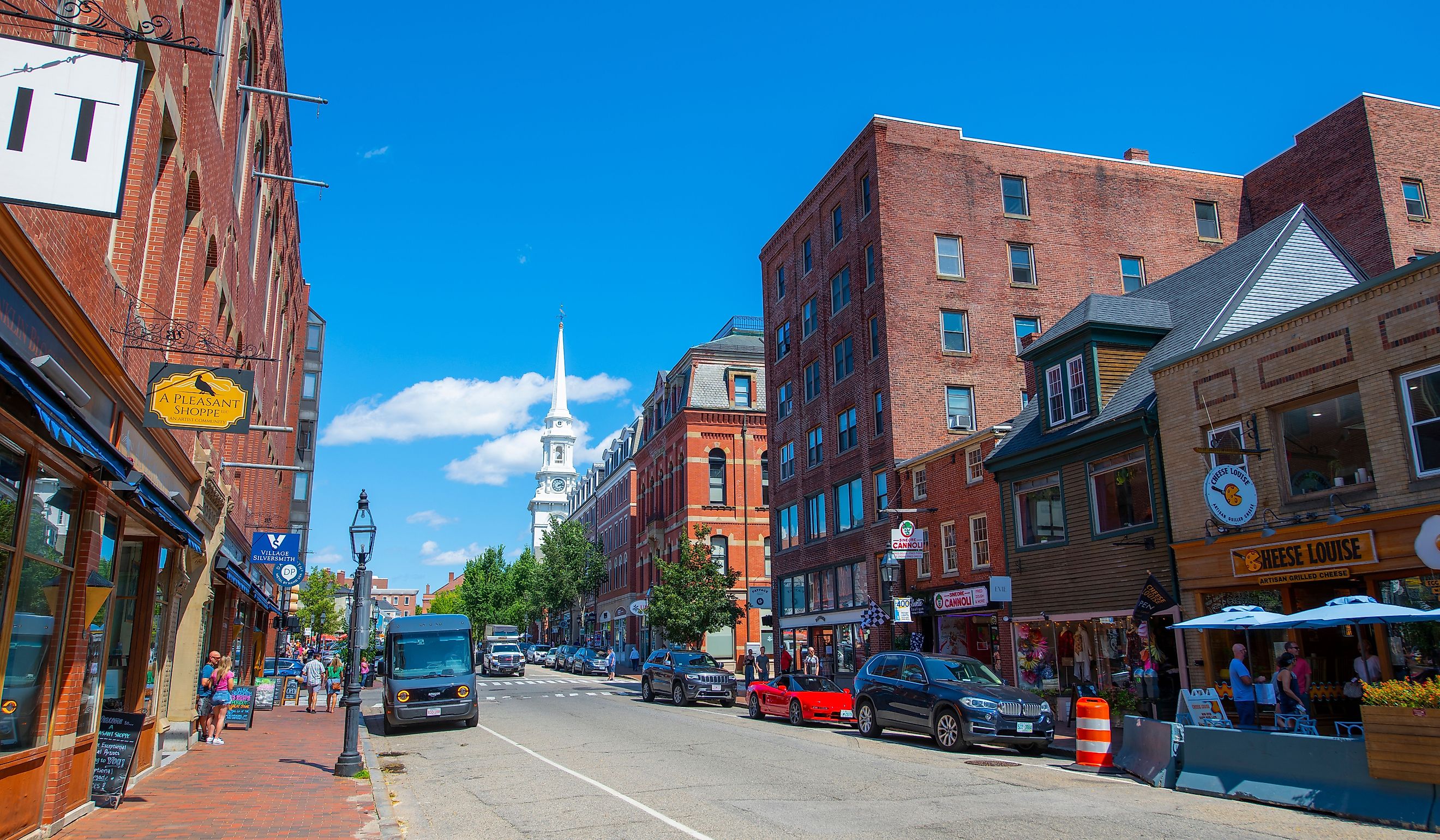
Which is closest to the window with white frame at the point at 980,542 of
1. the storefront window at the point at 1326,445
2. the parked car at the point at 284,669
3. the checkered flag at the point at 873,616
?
the checkered flag at the point at 873,616

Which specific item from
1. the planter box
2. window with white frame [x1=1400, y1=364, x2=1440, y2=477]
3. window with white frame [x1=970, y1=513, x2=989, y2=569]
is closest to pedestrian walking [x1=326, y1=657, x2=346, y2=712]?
window with white frame [x1=970, y1=513, x2=989, y2=569]

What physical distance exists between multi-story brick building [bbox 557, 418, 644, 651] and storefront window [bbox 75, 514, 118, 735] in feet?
162

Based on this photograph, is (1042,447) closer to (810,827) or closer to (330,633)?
(810,827)

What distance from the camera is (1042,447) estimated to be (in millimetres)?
22969

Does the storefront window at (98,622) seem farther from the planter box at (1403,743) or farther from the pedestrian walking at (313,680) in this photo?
the pedestrian walking at (313,680)

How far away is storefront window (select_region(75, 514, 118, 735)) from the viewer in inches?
398

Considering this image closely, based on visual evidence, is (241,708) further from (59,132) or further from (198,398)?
(59,132)

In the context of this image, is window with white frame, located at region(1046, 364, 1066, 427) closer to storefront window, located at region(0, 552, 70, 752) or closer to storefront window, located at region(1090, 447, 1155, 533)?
storefront window, located at region(1090, 447, 1155, 533)

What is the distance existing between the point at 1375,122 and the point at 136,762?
3599cm

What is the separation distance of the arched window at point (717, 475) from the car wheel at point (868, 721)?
35907mm

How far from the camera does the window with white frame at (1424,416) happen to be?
14102mm

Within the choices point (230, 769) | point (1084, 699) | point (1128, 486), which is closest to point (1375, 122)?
point (1128, 486)

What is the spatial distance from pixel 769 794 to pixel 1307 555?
1036 cm

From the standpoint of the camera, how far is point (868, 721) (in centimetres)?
1948
